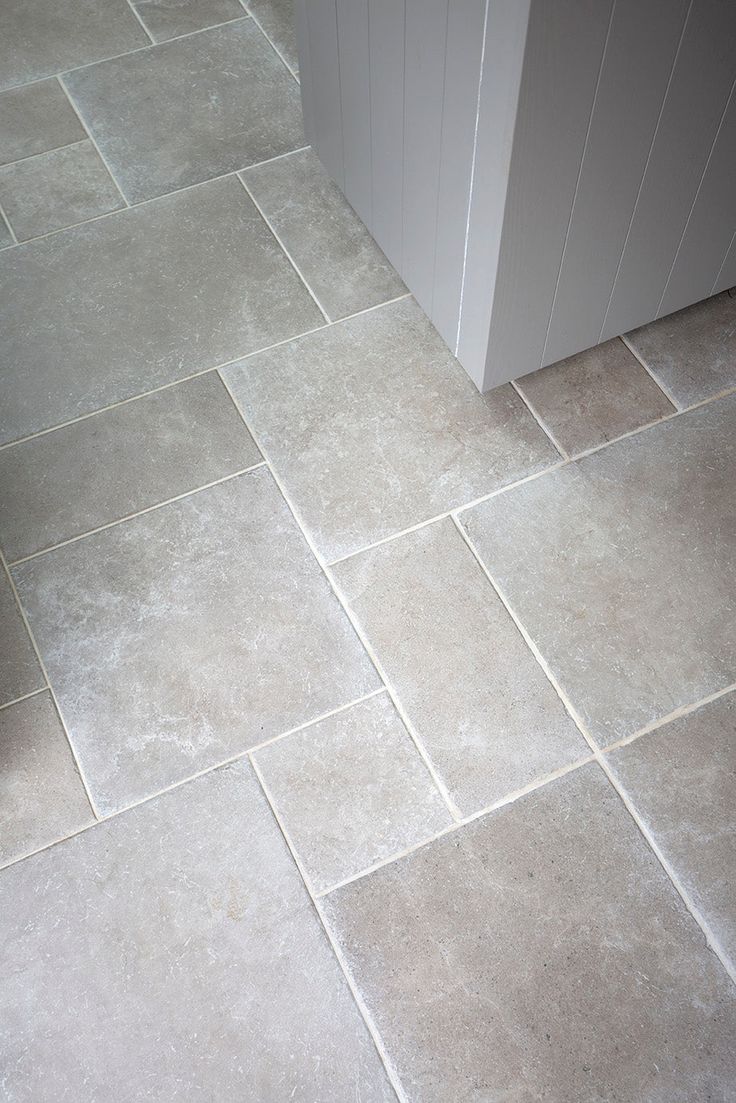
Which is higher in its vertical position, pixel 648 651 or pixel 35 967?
pixel 648 651

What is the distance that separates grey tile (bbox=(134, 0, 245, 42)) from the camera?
253 centimetres

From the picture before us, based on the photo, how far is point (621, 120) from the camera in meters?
1.45

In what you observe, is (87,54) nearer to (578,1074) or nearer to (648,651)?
(648,651)

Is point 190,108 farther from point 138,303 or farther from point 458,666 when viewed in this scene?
point 458,666

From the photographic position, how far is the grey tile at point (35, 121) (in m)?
2.32

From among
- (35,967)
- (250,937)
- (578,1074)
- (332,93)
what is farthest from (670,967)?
(332,93)

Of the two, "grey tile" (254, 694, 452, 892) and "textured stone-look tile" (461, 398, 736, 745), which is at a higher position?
"textured stone-look tile" (461, 398, 736, 745)

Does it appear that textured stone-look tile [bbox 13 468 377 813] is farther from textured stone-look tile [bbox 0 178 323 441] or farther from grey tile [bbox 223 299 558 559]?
textured stone-look tile [bbox 0 178 323 441]

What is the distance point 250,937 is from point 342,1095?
24 centimetres

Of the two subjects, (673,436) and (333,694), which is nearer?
(333,694)

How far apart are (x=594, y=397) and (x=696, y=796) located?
78cm

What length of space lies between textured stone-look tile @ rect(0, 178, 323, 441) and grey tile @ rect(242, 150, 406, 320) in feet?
0.13

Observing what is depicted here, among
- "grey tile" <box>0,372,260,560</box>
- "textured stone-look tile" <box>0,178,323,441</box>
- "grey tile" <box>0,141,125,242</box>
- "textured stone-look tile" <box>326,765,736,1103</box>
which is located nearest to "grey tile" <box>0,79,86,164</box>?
"grey tile" <box>0,141,125,242</box>

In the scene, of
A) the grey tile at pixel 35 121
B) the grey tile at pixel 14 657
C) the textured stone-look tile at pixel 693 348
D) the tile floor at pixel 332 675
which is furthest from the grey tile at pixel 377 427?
the grey tile at pixel 35 121
